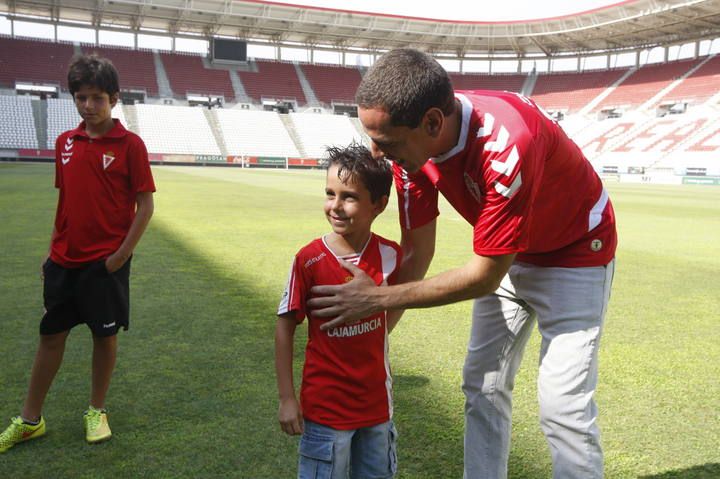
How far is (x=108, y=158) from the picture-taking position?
3.16m

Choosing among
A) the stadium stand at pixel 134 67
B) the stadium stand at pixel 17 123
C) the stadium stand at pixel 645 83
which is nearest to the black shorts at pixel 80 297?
the stadium stand at pixel 17 123

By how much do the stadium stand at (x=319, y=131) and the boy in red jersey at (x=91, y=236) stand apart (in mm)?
48638

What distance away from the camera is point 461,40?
58500mm

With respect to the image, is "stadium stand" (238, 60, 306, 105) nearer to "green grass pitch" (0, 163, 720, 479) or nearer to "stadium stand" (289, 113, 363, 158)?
"stadium stand" (289, 113, 363, 158)

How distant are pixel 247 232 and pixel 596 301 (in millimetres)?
9006

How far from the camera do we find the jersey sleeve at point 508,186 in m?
1.96

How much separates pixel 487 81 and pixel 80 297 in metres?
65.3

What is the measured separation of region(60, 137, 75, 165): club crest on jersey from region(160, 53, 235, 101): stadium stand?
55182mm

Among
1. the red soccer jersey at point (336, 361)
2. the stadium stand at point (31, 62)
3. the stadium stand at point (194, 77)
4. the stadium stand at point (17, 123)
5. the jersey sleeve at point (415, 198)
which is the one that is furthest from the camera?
the stadium stand at point (194, 77)

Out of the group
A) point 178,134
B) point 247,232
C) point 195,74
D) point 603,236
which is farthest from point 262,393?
point 195,74

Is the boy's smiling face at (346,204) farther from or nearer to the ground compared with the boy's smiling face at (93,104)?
nearer to the ground

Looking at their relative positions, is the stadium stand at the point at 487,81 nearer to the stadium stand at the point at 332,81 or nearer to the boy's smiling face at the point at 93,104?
the stadium stand at the point at 332,81

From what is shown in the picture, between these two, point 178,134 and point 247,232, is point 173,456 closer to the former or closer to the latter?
point 247,232

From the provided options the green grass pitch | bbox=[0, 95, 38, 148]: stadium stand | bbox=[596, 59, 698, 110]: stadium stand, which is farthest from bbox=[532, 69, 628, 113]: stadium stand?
the green grass pitch
